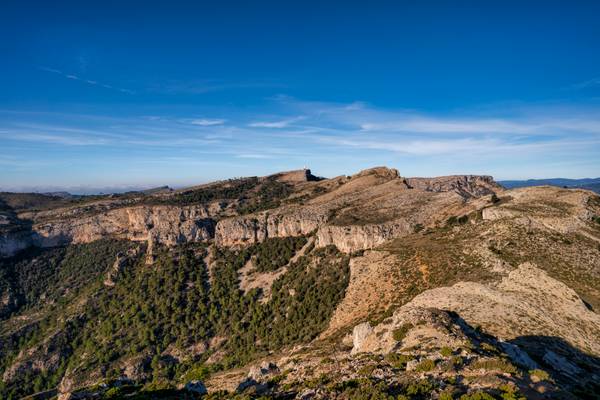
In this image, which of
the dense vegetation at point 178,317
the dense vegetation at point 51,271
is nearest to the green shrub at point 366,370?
the dense vegetation at point 178,317

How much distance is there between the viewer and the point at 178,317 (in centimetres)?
10069

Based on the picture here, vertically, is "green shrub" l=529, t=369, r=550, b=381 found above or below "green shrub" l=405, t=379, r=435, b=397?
below

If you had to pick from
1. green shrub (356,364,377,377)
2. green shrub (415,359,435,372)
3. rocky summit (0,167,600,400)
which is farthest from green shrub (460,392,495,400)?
green shrub (356,364,377,377)

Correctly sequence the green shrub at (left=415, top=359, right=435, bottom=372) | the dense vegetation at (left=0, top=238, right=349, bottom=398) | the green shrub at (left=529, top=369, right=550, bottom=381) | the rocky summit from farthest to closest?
the dense vegetation at (left=0, top=238, right=349, bottom=398)
the rocky summit
the green shrub at (left=415, top=359, right=435, bottom=372)
the green shrub at (left=529, top=369, right=550, bottom=381)

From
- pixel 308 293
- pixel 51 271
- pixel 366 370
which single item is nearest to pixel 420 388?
pixel 366 370

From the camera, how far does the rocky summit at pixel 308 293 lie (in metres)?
30.0

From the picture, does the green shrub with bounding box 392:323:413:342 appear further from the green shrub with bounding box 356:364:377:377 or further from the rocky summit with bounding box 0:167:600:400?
the green shrub with bounding box 356:364:377:377

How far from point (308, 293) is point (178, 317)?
1537 inches

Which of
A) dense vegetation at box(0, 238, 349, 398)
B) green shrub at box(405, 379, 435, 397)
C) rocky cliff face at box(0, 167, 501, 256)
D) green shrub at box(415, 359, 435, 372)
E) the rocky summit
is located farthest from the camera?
rocky cliff face at box(0, 167, 501, 256)

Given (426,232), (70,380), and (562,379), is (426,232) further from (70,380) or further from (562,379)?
(70,380)

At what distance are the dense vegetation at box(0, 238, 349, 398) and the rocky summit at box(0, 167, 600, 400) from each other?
1.66 feet

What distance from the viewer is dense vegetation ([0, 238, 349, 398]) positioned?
3255 inches

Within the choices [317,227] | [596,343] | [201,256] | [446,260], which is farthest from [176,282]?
[596,343]

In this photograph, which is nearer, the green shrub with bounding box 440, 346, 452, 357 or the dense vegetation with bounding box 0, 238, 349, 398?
the green shrub with bounding box 440, 346, 452, 357
